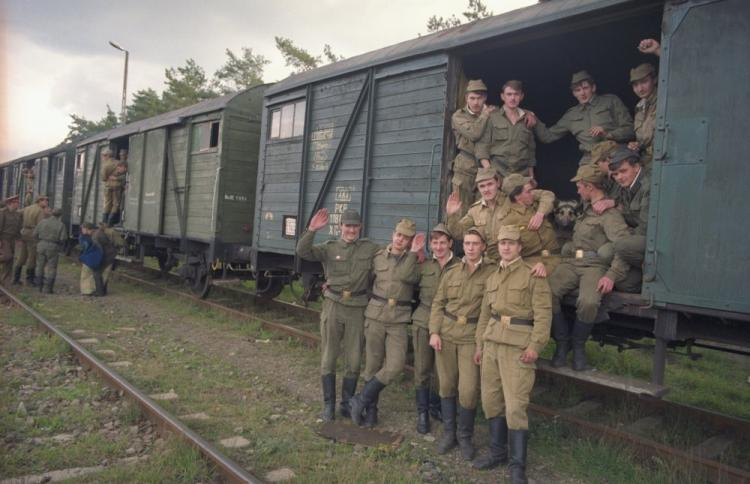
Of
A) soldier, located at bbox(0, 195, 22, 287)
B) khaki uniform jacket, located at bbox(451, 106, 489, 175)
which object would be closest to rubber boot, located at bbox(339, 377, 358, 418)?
khaki uniform jacket, located at bbox(451, 106, 489, 175)

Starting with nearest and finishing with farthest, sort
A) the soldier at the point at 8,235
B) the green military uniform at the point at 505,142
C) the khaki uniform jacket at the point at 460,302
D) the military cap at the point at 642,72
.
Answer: the khaki uniform jacket at the point at 460,302
the military cap at the point at 642,72
the green military uniform at the point at 505,142
the soldier at the point at 8,235

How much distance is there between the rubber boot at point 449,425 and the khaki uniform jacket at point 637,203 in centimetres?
199

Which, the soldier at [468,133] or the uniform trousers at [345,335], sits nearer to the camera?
the uniform trousers at [345,335]

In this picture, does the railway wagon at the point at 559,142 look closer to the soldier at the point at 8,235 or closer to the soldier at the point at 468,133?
the soldier at the point at 468,133

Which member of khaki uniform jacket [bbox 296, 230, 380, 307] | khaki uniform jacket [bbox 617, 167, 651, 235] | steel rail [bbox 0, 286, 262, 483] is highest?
khaki uniform jacket [bbox 617, 167, 651, 235]

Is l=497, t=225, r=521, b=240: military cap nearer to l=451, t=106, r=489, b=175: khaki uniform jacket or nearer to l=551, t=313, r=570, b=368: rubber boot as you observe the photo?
l=551, t=313, r=570, b=368: rubber boot

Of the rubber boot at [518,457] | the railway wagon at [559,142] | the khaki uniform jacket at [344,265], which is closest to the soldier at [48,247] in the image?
the railway wagon at [559,142]

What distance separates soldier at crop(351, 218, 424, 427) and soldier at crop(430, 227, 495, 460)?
1.25 feet

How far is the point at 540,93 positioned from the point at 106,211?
11050mm

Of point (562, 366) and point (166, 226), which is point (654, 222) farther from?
point (166, 226)

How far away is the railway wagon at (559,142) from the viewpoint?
3.60 m

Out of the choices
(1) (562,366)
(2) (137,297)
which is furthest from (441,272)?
(2) (137,297)

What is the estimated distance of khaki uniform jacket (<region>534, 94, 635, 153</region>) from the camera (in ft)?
17.2

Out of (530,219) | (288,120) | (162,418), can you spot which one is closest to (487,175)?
(530,219)
